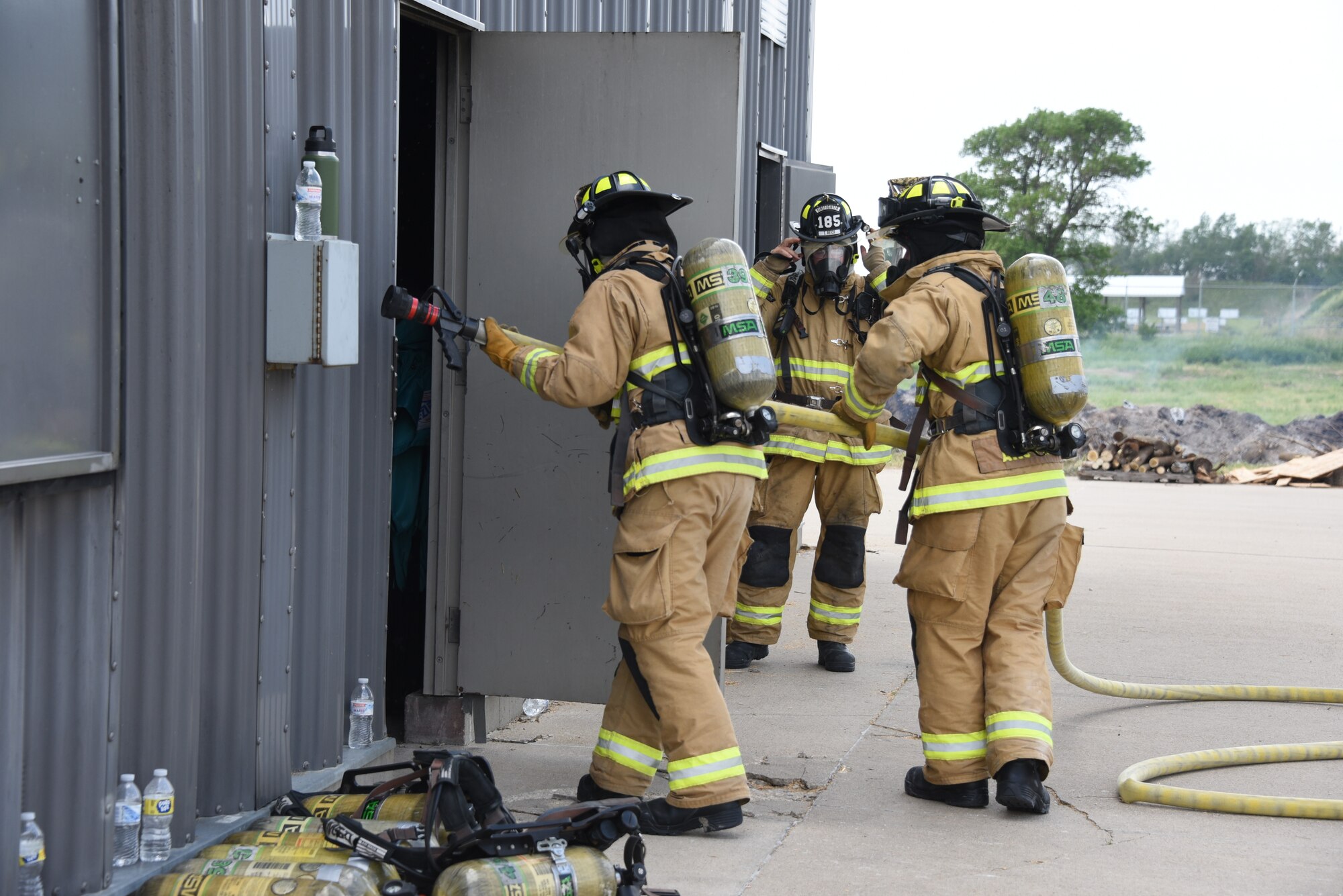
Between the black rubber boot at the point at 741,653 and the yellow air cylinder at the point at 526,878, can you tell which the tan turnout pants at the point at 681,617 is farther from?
the black rubber boot at the point at 741,653

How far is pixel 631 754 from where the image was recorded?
4.55 m

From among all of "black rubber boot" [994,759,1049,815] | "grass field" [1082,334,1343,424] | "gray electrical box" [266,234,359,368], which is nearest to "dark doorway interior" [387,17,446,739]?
"gray electrical box" [266,234,359,368]

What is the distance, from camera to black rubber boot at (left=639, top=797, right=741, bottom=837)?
4.29 meters

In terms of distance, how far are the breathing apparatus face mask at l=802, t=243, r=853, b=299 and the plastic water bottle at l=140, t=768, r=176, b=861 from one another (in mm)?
4177

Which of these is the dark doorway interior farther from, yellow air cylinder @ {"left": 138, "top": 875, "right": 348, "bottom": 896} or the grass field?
the grass field

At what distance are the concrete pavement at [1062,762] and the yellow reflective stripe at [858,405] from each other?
136cm

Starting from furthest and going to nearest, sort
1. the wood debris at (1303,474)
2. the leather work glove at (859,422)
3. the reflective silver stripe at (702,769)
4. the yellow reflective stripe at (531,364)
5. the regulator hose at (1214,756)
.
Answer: the wood debris at (1303,474) → the leather work glove at (859,422) → the regulator hose at (1214,756) → the yellow reflective stripe at (531,364) → the reflective silver stripe at (702,769)

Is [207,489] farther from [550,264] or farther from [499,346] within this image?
[550,264]

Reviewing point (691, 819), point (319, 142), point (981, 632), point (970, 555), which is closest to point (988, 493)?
point (970, 555)

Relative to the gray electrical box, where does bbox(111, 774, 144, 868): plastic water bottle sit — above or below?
below

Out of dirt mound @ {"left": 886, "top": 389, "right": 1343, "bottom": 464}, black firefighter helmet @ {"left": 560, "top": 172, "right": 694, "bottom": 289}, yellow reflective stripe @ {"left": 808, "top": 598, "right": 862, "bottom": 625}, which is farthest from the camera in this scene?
dirt mound @ {"left": 886, "top": 389, "right": 1343, "bottom": 464}

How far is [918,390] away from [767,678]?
6.76 feet

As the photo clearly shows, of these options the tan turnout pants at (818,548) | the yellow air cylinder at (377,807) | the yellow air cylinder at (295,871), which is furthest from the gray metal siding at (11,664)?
the tan turnout pants at (818,548)

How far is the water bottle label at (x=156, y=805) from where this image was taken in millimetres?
3479
